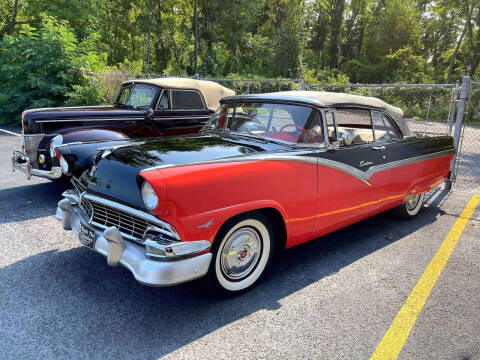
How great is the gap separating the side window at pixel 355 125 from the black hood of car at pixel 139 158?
923mm

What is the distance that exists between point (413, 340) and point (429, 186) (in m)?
3.04

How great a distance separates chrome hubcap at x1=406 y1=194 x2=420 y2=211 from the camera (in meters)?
5.08

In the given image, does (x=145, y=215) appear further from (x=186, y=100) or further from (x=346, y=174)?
(x=186, y=100)

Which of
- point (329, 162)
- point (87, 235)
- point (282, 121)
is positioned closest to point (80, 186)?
point (87, 235)

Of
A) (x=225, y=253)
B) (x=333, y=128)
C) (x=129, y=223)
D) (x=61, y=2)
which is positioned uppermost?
(x=61, y=2)

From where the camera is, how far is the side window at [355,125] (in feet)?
13.2

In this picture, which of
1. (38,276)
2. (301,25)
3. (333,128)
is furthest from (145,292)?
(301,25)

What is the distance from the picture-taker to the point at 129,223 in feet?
9.57

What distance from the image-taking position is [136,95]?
287 inches

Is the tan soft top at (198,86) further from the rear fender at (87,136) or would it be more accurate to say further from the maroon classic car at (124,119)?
the rear fender at (87,136)

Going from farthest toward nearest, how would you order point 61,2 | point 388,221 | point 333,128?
point 61,2
point 388,221
point 333,128

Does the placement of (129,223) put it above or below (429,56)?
below

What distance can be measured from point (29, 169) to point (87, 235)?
3.10 m

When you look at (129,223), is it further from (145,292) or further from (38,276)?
(38,276)
